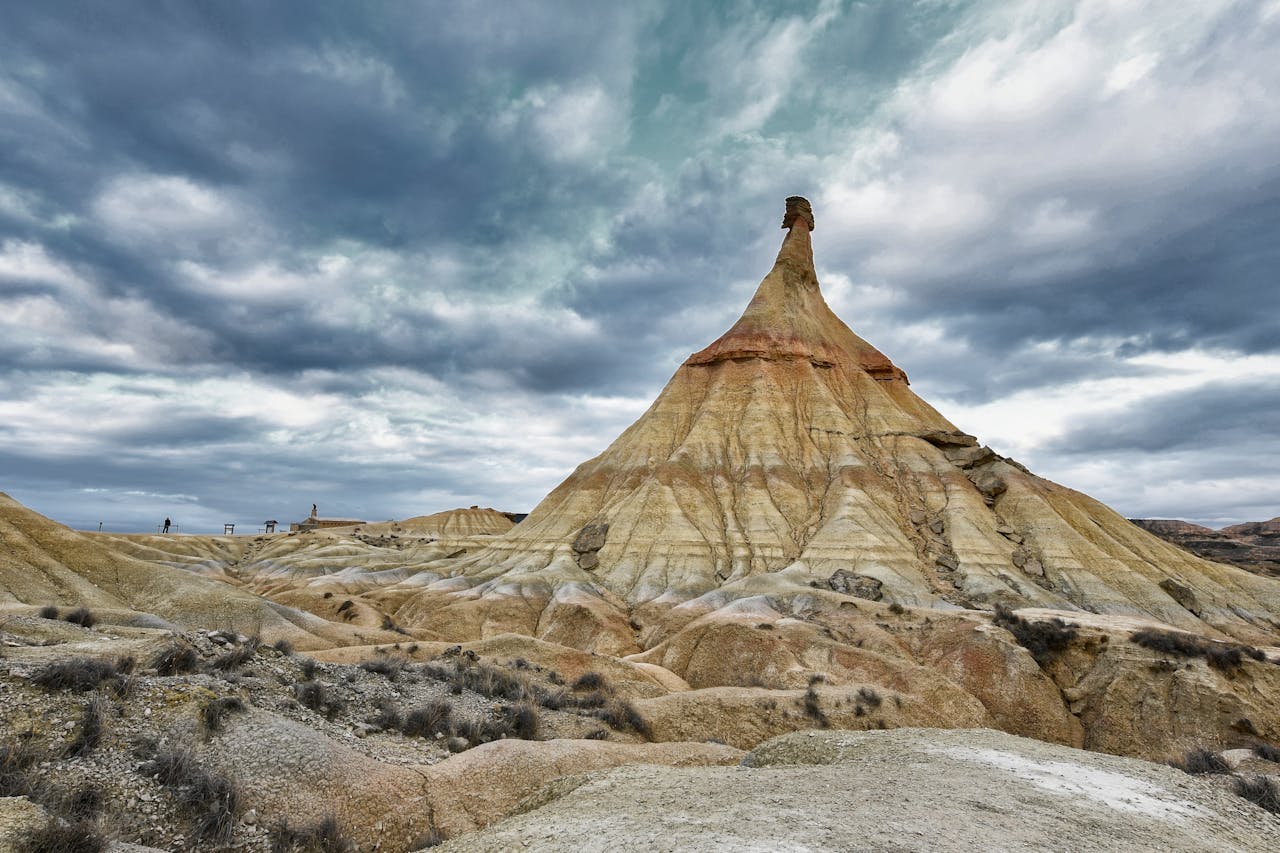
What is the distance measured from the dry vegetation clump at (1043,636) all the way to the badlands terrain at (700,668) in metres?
0.12

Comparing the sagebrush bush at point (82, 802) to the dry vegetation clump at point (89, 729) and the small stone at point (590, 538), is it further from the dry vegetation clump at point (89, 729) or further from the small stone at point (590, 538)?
the small stone at point (590, 538)

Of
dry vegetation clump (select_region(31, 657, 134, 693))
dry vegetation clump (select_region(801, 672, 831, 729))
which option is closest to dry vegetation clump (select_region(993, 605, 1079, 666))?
dry vegetation clump (select_region(801, 672, 831, 729))

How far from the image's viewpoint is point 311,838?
29.4ft

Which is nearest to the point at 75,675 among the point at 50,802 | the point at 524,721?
the point at 50,802

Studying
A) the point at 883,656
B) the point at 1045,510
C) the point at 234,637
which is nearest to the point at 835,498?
the point at 1045,510

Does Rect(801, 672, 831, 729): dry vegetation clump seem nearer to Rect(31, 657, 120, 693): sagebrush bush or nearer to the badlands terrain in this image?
the badlands terrain

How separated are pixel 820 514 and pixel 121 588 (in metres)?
48.4

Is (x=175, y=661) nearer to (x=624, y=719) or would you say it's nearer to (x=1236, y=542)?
(x=624, y=719)

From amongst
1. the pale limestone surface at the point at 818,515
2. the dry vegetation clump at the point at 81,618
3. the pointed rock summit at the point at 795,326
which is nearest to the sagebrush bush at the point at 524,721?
the dry vegetation clump at the point at 81,618

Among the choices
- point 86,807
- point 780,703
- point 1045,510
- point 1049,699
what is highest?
point 1045,510

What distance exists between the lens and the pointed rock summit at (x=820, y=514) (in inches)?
1793

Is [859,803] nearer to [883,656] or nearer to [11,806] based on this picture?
[11,806]

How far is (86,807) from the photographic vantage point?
26.1 ft

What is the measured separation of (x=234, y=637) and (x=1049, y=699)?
30.7 m
